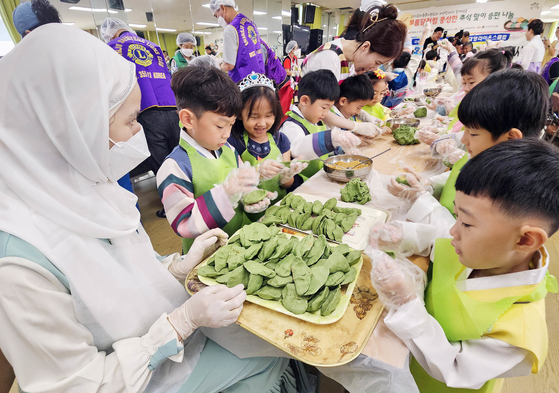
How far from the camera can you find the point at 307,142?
2.56 meters

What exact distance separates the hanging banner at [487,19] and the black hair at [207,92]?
13.9 meters

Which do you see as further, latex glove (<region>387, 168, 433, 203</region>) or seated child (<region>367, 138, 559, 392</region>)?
latex glove (<region>387, 168, 433, 203</region>)

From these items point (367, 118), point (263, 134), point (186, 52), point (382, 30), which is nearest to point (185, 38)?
point (186, 52)

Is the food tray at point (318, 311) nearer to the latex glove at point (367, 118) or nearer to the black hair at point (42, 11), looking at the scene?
the latex glove at point (367, 118)

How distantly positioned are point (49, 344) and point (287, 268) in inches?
34.3

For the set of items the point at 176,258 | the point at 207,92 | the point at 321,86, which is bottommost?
the point at 176,258

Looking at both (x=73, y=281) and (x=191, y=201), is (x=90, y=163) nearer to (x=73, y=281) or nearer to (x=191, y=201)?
(x=73, y=281)

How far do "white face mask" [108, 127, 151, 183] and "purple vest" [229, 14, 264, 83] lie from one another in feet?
12.7

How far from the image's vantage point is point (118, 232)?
114 centimetres

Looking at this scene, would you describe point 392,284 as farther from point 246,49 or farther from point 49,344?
point 246,49

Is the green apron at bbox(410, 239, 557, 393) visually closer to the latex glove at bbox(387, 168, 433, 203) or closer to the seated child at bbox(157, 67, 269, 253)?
the latex glove at bbox(387, 168, 433, 203)

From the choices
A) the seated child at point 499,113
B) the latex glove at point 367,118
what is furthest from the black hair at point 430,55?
the seated child at point 499,113

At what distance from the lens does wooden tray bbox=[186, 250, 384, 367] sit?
0.93m

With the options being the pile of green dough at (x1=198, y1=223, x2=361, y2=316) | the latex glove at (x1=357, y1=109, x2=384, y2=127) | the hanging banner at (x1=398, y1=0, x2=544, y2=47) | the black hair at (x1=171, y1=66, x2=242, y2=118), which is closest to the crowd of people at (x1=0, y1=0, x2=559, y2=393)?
the pile of green dough at (x1=198, y1=223, x2=361, y2=316)
